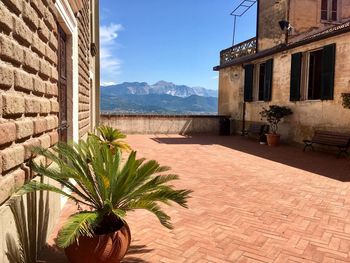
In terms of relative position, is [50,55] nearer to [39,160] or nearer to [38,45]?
[38,45]

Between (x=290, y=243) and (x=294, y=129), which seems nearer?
(x=290, y=243)

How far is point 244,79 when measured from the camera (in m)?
16.7

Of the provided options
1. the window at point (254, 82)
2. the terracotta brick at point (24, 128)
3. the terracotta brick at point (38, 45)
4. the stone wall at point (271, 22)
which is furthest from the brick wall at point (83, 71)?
the stone wall at point (271, 22)

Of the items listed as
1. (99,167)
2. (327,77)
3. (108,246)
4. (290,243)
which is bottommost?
(290,243)

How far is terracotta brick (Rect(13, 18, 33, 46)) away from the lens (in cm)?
220

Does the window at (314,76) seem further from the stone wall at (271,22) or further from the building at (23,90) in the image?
the building at (23,90)

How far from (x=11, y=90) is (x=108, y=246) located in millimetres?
1518

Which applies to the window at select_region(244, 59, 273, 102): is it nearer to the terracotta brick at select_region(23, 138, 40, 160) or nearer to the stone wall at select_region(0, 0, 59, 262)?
the stone wall at select_region(0, 0, 59, 262)

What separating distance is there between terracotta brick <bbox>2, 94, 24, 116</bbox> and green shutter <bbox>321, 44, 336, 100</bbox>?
10.7 metres

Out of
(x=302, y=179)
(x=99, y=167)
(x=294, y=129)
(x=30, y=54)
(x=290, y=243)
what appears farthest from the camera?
(x=294, y=129)

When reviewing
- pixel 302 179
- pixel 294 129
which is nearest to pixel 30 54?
pixel 302 179

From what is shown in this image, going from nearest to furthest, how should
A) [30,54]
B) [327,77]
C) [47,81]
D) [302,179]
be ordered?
1. [30,54]
2. [47,81]
3. [302,179]
4. [327,77]

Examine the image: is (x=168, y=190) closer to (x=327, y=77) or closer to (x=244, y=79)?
(x=327, y=77)

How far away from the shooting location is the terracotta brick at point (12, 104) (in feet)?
6.68
